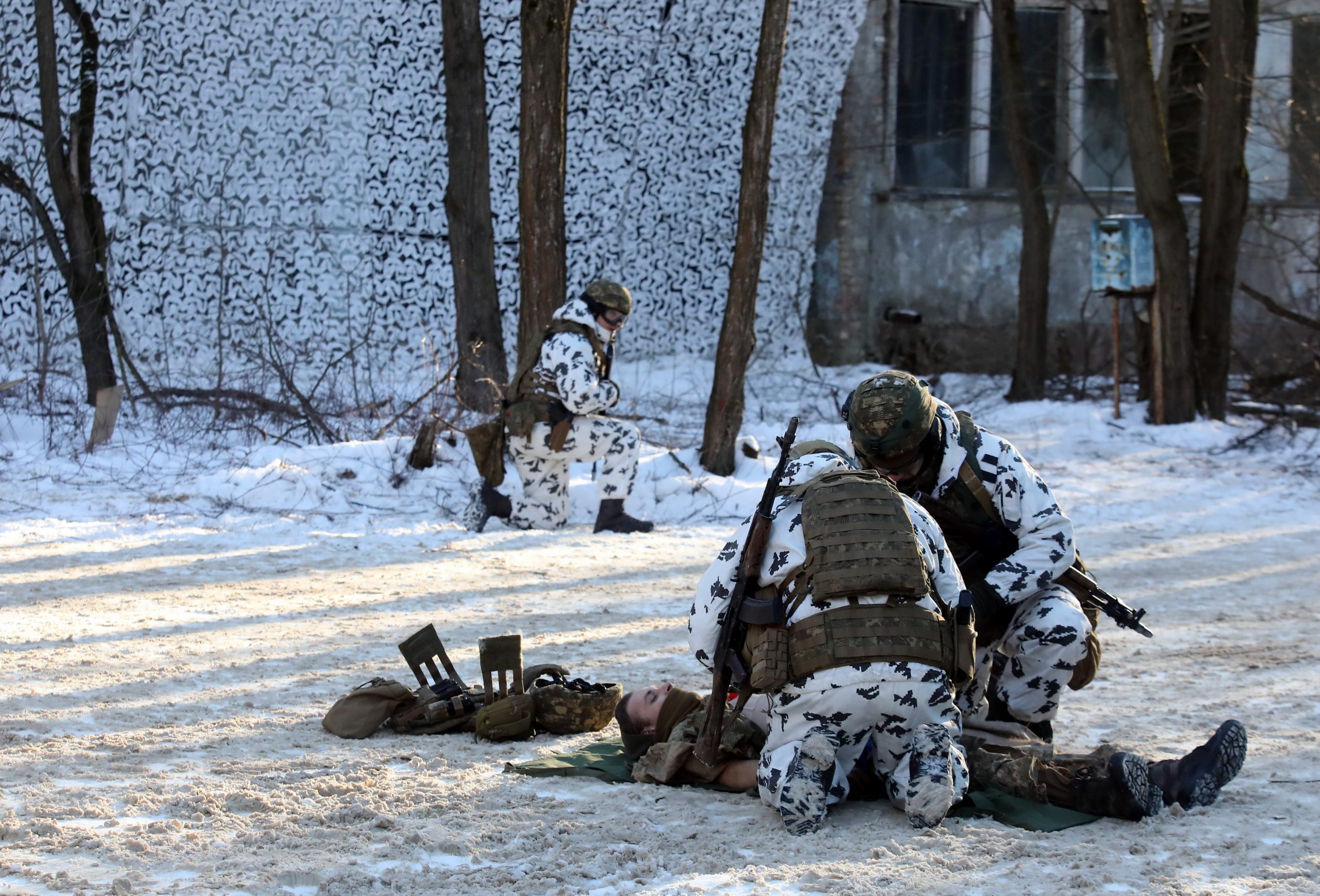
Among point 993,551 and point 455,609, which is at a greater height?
point 993,551

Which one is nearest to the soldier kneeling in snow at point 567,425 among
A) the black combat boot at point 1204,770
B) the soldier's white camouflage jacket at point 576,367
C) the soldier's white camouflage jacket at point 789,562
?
the soldier's white camouflage jacket at point 576,367

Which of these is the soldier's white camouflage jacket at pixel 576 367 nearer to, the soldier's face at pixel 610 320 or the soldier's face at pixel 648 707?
the soldier's face at pixel 610 320

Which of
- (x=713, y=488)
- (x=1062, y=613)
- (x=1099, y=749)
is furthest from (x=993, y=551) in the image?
(x=713, y=488)

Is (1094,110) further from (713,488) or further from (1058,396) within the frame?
(713,488)

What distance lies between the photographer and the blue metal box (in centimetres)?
1142

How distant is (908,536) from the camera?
310 cm

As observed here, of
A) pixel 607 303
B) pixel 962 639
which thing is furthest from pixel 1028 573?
pixel 607 303

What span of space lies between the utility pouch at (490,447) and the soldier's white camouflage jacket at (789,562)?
14.3ft

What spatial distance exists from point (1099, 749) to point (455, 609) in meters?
2.96

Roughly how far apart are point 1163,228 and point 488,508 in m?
6.87

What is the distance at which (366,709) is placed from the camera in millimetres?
3818

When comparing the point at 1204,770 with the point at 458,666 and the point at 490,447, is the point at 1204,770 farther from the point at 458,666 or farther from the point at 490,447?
the point at 490,447

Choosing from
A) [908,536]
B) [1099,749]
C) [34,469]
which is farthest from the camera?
[34,469]

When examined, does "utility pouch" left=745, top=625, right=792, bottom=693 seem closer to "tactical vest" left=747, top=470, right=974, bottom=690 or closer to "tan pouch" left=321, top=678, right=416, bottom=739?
"tactical vest" left=747, top=470, right=974, bottom=690
